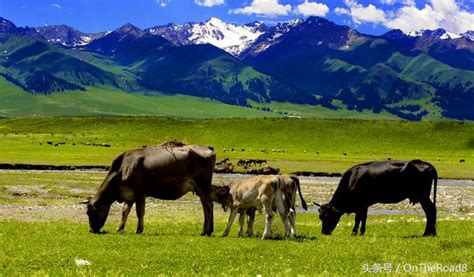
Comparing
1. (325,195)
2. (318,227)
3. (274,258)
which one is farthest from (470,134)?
(274,258)

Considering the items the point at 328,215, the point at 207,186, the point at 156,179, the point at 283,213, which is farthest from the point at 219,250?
Answer: the point at 328,215

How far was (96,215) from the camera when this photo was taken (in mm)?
27562

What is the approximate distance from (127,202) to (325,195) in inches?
1353

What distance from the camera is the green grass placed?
17625mm

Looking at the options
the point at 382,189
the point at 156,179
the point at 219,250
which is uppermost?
the point at 156,179

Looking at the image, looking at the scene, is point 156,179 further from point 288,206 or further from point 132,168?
point 288,206

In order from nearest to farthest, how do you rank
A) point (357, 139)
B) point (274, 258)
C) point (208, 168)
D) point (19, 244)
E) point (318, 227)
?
point (274, 258)
point (19, 244)
point (208, 168)
point (318, 227)
point (357, 139)

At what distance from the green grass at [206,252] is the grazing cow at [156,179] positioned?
113cm

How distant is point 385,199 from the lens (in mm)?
28906

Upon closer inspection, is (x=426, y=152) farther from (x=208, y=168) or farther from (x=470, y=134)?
(x=208, y=168)

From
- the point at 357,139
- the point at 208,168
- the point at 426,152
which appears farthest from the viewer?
the point at 357,139

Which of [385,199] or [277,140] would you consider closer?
[385,199]

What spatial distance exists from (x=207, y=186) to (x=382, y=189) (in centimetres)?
829

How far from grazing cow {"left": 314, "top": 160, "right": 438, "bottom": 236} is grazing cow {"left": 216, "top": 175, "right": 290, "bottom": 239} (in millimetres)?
4883
